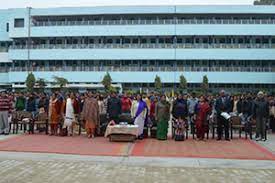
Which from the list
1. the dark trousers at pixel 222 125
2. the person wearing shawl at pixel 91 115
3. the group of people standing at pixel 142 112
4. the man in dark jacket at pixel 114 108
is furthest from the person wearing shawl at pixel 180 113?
the person wearing shawl at pixel 91 115

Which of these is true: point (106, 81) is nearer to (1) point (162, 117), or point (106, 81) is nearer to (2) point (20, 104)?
(2) point (20, 104)

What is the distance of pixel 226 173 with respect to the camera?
10438 mm

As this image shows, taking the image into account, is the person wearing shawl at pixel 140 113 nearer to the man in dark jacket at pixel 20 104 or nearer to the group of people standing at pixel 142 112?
the group of people standing at pixel 142 112

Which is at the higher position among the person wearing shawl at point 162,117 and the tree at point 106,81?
the tree at point 106,81

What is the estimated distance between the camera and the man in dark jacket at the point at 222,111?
17.8m

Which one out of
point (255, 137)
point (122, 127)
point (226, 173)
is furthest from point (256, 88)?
point (226, 173)

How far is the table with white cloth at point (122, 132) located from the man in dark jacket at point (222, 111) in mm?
→ 3452

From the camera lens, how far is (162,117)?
1773cm

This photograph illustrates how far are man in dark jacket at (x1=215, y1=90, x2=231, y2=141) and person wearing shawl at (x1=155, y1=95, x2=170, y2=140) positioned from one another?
196cm

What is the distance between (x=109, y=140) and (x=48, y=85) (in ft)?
133

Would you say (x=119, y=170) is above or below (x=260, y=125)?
below

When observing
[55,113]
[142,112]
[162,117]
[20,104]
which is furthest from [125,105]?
[20,104]

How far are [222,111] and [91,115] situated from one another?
5.04 meters

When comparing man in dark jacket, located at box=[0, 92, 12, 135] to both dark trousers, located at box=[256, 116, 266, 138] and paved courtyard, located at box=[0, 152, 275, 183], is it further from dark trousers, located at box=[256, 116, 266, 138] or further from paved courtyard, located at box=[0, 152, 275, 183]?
dark trousers, located at box=[256, 116, 266, 138]
